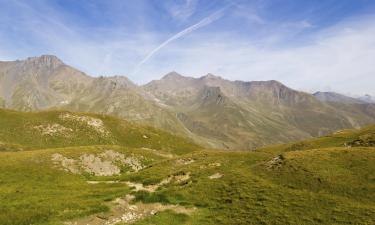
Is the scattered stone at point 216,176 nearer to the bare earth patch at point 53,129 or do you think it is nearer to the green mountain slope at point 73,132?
the green mountain slope at point 73,132

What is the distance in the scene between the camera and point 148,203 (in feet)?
127

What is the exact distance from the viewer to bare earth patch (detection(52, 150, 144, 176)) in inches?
2459

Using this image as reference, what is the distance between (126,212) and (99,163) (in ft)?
110

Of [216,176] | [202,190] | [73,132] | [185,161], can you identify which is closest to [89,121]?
[73,132]

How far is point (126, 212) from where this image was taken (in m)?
36.3

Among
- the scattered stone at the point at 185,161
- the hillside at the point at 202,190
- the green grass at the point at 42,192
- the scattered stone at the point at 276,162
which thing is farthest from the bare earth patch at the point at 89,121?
the scattered stone at the point at 276,162

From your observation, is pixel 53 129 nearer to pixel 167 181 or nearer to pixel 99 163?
pixel 99 163

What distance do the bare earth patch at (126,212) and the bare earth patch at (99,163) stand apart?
2576cm

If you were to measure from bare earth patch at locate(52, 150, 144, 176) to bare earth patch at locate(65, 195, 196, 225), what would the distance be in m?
25.8

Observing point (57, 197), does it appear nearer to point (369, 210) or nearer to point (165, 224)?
point (165, 224)

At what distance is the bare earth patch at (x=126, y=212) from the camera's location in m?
34.1

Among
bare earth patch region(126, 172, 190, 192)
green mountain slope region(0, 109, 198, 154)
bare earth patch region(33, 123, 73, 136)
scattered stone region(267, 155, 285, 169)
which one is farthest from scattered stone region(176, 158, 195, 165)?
bare earth patch region(33, 123, 73, 136)

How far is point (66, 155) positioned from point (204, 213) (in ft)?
125

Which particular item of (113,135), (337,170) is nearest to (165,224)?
(337,170)
